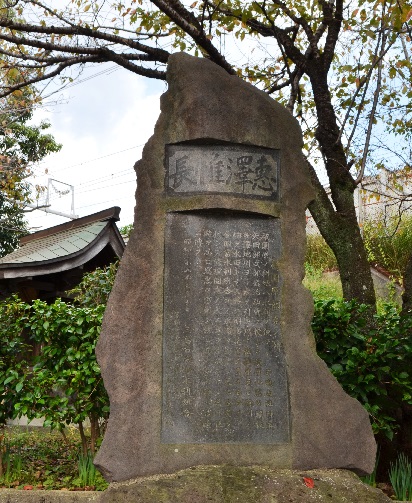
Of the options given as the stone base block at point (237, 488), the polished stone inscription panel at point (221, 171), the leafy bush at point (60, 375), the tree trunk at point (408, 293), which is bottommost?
the stone base block at point (237, 488)

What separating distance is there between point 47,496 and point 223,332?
182 cm

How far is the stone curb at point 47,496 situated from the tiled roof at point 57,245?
4925 millimetres

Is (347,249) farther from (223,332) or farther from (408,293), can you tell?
(223,332)

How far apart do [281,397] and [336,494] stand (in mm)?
697

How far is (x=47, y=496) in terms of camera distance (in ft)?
14.8

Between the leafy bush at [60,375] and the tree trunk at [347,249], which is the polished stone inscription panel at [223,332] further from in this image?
the tree trunk at [347,249]

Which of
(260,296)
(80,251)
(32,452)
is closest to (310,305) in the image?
(260,296)

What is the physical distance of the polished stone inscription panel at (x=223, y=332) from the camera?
4020 millimetres

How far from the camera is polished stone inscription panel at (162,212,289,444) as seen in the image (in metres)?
4.02

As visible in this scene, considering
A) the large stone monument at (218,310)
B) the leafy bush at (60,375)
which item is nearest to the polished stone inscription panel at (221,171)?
the large stone monument at (218,310)

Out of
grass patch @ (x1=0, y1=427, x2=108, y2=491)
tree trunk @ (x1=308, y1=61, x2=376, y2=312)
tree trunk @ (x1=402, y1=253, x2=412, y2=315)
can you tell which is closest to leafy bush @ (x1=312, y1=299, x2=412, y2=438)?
tree trunk @ (x1=402, y1=253, x2=412, y2=315)

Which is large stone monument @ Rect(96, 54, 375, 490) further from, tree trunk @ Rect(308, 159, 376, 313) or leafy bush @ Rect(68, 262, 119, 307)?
leafy bush @ Rect(68, 262, 119, 307)

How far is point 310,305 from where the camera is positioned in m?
4.26

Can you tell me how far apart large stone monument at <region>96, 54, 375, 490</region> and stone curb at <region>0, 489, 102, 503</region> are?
2.55 feet
